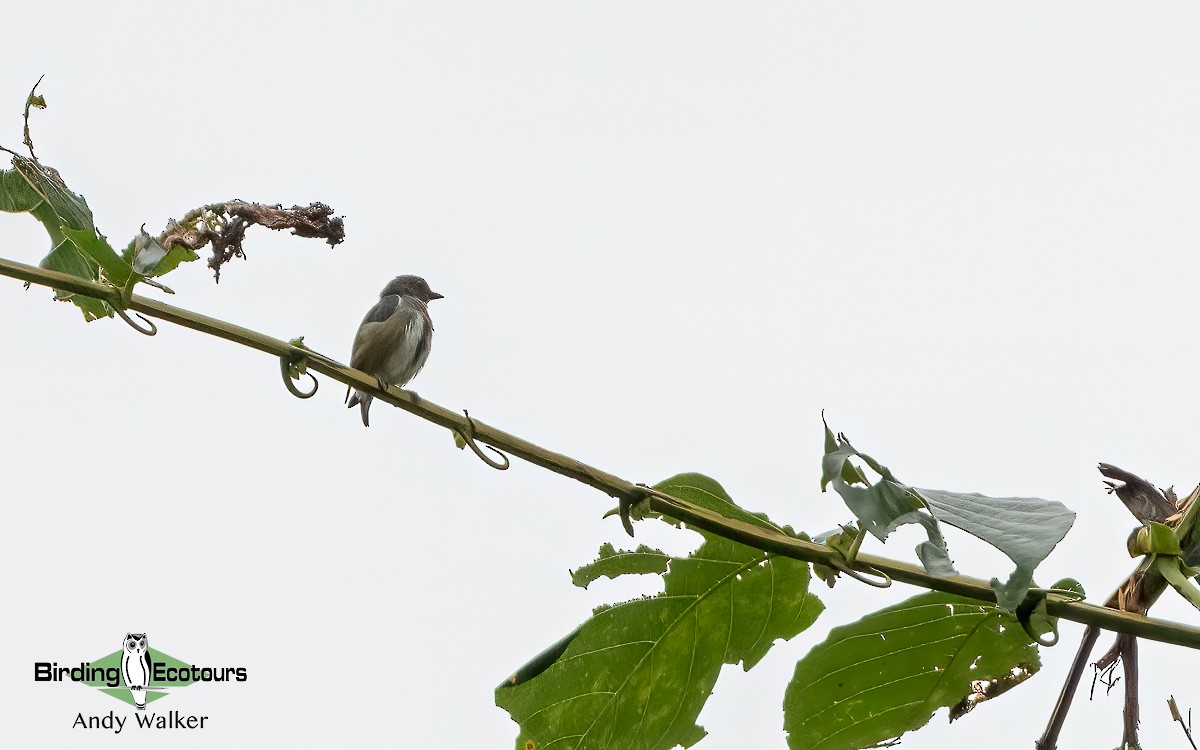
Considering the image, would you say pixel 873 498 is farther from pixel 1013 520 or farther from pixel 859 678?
pixel 859 678

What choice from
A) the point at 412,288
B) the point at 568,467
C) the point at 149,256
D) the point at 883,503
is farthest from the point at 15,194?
the point at 412,288

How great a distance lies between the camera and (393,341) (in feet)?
13.9

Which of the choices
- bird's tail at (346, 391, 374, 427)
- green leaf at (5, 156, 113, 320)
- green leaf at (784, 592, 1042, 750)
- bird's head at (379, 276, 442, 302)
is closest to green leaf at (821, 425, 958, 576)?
green leaf at (784, 592, 1042, 750)

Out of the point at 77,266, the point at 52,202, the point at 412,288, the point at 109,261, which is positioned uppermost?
the point at 412,288

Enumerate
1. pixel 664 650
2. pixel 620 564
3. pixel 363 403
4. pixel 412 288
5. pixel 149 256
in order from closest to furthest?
pixel 149 256 → pixel 664 650 → pixel 620 564 → pixel 363 403 → pixel 412 288

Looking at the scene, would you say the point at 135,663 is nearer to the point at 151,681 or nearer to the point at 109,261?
the point at 151,681

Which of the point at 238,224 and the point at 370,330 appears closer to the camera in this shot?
the point at 238,224

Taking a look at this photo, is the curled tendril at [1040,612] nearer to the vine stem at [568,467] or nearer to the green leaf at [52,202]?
the vine stem at [568,467]

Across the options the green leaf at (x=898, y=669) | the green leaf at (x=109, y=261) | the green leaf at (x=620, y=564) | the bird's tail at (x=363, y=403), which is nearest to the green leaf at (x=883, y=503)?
the green leaf at (x=898, y=669)

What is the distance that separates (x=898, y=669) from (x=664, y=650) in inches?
14.5

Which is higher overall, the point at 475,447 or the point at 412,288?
the point at 412,288

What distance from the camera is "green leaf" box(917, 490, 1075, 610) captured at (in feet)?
4.12

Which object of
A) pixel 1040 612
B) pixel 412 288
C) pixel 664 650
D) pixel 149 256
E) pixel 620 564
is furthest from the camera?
pixel 412 288

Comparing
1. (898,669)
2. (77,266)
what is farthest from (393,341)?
(898,669)
